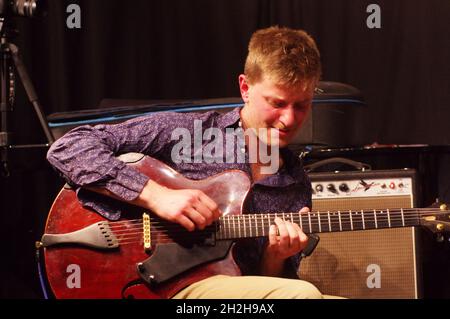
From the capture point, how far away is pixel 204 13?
3418 mm

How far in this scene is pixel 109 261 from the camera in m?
1.67

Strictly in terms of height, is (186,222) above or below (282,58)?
below

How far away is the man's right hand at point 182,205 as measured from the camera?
1.64 meters

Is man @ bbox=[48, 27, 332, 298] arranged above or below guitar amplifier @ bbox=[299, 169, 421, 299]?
above

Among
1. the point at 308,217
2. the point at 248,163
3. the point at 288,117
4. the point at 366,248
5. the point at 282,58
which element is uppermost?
the point at 282,58

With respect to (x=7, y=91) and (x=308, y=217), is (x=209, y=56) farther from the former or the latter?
(x=308, y=217)

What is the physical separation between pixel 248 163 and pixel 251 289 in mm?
458

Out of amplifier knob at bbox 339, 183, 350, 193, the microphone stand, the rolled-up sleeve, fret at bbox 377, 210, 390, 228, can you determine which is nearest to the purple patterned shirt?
the rolled-up sleeve

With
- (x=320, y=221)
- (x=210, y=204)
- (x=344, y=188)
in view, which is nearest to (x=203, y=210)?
(x=210, y=204)

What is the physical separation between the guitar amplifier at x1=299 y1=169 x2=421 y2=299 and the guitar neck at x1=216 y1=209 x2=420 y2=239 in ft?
1.25

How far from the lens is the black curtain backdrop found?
3170 millimetres

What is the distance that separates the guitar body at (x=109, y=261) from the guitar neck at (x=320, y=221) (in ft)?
0.12

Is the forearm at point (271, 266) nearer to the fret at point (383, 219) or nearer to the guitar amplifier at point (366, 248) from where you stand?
the fret at point (383, 219)

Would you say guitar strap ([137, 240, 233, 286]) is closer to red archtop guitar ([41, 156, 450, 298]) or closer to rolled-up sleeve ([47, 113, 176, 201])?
red archtop guitar ([41, 156, 450, 298])
